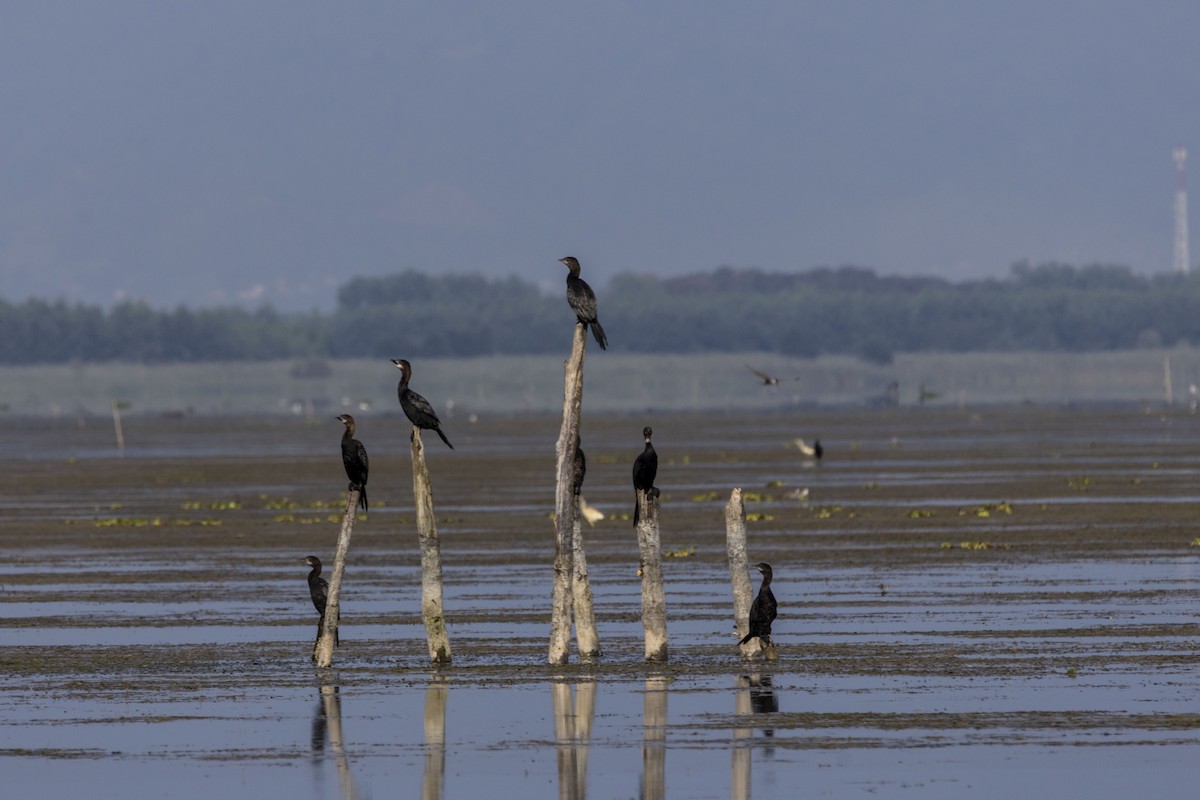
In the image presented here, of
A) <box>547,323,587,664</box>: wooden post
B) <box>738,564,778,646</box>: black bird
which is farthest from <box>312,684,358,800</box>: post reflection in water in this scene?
<box>738,564,778,646</box>: black bird

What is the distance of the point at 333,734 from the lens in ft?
64.9

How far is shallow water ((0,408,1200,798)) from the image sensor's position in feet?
59.0

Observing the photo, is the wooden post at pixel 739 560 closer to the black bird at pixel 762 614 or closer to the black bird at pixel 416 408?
the black bird at pixel 762 614

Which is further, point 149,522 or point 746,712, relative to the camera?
point 149,522

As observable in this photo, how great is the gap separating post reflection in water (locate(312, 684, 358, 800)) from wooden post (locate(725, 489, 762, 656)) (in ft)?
15.3

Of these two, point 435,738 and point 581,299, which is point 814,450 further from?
point 435,738

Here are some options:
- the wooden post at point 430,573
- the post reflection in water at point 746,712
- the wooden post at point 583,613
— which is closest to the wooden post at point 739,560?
the wooden post at point 583,613

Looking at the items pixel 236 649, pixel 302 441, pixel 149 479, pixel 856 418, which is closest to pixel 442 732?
pixel 236 649

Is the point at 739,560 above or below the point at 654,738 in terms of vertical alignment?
above

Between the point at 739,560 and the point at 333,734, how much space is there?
21.9ft

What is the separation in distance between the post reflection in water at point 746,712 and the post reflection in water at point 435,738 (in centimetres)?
224

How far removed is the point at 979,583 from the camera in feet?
107

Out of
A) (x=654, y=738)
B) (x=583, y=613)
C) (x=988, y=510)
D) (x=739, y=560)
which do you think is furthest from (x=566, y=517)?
(x=988, y=510)

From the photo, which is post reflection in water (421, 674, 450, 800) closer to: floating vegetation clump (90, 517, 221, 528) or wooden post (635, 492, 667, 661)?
wooden post (635, 492, 667, 661)
